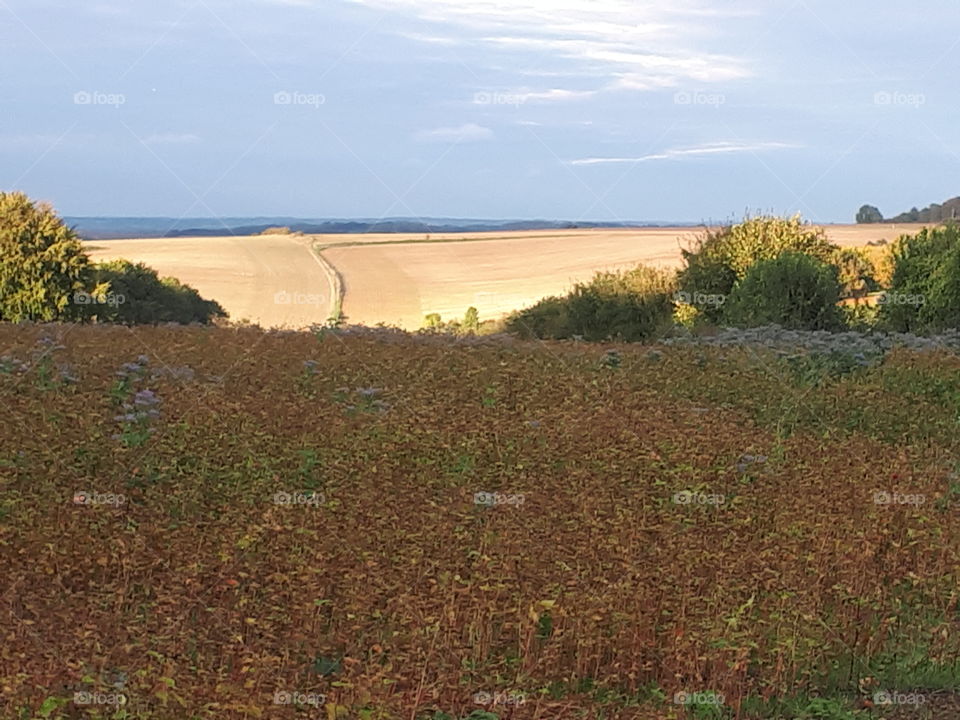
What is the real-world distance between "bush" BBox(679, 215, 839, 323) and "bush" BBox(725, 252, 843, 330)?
4.31 metres

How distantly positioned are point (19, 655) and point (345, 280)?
51187mm

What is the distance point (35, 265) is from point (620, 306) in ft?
45.0

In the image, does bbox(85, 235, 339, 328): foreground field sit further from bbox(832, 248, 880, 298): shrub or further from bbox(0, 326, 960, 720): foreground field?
bbox(0, 326, 960, 720): foreground field

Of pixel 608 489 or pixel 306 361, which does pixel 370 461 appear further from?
pixel 306 361

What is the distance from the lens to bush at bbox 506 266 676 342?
29.3m

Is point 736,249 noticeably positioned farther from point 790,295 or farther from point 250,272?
point 250,272

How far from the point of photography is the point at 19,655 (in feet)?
17.0

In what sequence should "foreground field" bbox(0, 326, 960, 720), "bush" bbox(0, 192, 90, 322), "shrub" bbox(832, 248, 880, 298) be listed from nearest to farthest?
1. "foreground field" bbox(0, 326, 960, 720)
2. "bush" bbox(0, 192, 90, 322)
3. "shrub" bbox(832, 248, 880, 298)

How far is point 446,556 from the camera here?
695 cm

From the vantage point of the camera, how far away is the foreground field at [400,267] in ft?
149

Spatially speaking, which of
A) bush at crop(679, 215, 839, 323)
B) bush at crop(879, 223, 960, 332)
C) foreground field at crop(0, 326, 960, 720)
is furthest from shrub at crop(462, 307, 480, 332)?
foreground field at crop(0, 326, 960, 720)

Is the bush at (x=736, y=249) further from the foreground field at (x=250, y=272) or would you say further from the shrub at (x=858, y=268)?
the foreground field at (x=250, y=272)

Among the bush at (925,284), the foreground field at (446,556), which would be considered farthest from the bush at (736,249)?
the foreground field at (446,556)

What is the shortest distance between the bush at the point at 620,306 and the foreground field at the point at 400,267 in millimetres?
3284
